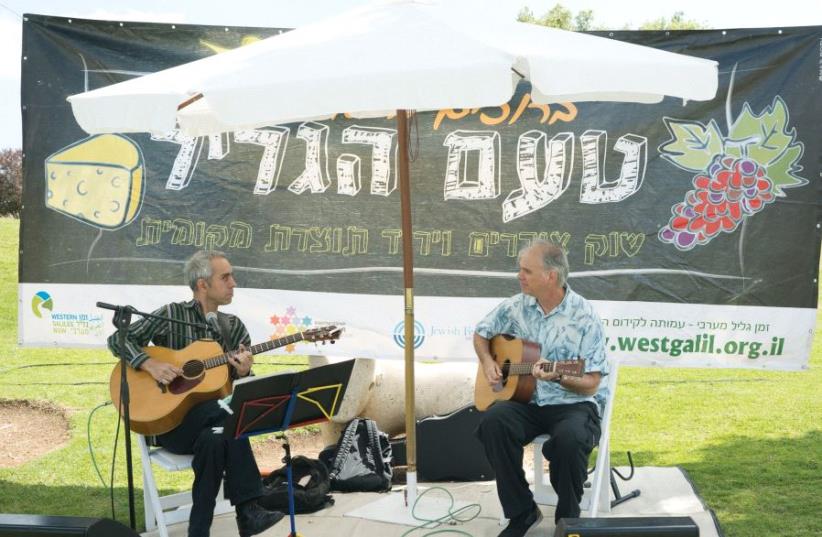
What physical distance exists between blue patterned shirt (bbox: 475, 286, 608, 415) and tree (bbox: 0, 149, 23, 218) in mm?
16865

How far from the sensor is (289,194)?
6109 mm

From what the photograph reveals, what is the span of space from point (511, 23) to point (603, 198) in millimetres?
1820

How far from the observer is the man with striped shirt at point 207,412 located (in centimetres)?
433

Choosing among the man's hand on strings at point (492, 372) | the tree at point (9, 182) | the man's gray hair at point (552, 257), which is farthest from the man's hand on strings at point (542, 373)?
the tree at point (9, 182)

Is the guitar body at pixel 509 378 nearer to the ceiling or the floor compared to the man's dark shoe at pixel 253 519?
nearer to the ceiling

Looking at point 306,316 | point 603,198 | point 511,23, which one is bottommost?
point 306,316

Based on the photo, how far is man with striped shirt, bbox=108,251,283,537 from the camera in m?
4.33

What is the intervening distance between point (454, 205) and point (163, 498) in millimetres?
2492

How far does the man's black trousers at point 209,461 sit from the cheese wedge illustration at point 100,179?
211 cm

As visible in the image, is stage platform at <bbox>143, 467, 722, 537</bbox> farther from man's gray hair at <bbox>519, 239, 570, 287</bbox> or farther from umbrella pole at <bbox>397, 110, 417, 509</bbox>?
man's gray hair at <bbox>519, 239, 570, 287</bbox>

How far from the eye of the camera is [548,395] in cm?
465

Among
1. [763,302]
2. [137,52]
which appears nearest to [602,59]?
[763,302]

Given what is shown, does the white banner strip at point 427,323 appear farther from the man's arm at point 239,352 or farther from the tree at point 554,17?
the tree at point 554,17

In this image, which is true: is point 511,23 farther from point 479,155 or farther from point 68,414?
point 68,414
